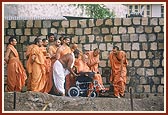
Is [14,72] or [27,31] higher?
[27,31]

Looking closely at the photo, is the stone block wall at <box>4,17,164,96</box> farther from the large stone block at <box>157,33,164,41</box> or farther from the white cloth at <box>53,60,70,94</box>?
the white cloth at <box>53,60,70,94</box>

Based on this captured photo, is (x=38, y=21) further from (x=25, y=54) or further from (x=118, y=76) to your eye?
(x=118, y=76)

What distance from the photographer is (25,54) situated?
37.9 feet

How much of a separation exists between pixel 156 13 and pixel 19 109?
18.2 feet

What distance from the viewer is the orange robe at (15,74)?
441 inches

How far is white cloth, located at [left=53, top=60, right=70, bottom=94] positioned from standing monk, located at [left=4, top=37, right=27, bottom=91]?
Answer: 2.33 feet

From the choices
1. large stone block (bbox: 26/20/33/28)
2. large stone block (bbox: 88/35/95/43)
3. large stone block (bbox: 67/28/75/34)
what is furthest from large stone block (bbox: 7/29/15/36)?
large stone block (bbox: 88/35/95/43)

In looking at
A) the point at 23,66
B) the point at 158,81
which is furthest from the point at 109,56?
the point at 23,66

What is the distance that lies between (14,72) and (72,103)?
1563 mm

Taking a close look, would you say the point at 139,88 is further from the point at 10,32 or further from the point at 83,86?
the point at 10,32

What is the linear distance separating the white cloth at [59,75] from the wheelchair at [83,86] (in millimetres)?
227

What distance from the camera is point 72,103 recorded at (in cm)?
1070

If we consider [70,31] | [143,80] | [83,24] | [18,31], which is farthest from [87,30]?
[143,80]

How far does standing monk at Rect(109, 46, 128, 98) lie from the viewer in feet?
37.6
